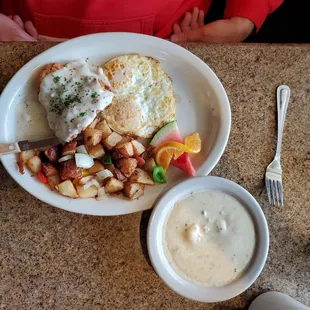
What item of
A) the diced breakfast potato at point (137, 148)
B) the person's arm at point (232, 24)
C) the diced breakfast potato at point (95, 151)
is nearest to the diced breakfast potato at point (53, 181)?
the diced breakfast potato at point (95, 151)

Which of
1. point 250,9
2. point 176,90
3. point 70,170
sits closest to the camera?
point 70,170

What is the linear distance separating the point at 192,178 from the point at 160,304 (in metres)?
0.39

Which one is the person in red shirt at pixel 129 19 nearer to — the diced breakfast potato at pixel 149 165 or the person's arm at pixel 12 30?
the person's arm at pixel 12 30

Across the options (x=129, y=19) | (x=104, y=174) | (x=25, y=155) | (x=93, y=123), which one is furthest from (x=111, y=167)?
(x=129, y=19)

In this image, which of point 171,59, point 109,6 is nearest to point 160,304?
point 171,59

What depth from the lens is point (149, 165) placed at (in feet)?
4.44

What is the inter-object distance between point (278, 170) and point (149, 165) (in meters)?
0.38

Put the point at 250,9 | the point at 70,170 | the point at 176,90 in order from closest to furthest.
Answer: the point at 70,170 → the point at 176,90 → the point at 250,9

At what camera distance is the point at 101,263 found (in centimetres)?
141

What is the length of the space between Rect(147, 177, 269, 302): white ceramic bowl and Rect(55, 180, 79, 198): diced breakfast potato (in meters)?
0.22

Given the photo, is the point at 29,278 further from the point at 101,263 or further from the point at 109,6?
the point at 109,6

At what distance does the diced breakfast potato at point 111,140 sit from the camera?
1.33 meters

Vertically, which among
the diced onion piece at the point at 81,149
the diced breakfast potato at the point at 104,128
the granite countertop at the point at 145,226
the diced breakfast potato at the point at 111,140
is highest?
the diced breakfast potato at the point at 104,128

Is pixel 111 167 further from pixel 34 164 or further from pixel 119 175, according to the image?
pixel 34 164
